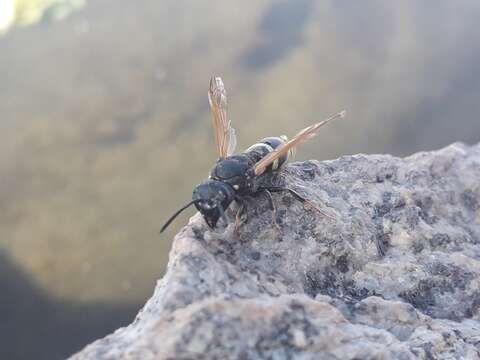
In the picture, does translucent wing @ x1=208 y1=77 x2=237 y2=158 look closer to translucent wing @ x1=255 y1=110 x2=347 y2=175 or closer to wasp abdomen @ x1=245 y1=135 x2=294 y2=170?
wasp abdomen @ x1=245 y1=135 x2=294 y2=170

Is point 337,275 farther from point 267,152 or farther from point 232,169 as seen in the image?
point 267,152

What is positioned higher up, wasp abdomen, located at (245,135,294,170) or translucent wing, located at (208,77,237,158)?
translucent wing, located at (208,77,237,158)

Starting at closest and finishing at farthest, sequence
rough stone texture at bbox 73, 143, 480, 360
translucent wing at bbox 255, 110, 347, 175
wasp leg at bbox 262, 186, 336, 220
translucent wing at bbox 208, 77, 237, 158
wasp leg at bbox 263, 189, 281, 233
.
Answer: rough stone texture at bbox 73, 143, 480, 360 < wasp leg at bbox 263, 189, 281, 233 < wasp leg at bbox 262, 186, 336, 220 < translucent wing at bbox 255, 110, 347, 175 < translucent wing at bbox 208, 77, 237, 158

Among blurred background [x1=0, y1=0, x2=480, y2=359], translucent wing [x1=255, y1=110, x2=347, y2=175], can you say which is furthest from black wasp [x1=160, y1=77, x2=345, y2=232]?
blurred background [x1=0, y1=0, x2=480, y2=359]

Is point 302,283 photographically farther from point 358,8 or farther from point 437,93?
point 358,8

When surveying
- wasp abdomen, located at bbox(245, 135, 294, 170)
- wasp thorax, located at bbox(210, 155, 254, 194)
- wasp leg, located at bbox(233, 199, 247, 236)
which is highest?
wasp abdomen, located at bbox(245, 135, 294, 170)

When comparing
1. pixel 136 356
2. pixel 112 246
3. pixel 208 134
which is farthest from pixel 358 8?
pixel 136 356

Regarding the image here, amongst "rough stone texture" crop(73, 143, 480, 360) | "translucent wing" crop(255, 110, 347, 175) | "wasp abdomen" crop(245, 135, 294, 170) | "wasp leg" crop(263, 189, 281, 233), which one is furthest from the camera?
"wasp abdomen" crop(245, 135, 294, 170)

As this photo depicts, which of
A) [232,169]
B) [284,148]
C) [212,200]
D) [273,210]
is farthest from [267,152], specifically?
[212,200]
